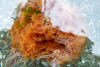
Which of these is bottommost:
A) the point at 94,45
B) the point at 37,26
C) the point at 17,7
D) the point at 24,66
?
the point at 24,66

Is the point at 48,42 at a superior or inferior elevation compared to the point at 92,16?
inferior

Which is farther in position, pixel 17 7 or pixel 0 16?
pixel 0 16

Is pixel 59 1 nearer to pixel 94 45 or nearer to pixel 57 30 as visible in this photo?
pixel 57 30

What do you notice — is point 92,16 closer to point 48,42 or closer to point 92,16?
point 92,16

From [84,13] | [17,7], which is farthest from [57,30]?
[17,7]

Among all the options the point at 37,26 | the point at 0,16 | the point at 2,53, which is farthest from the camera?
the point at 0,16

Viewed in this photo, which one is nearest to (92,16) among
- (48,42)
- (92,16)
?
(92,16)

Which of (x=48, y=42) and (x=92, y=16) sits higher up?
(x=92, y=16)

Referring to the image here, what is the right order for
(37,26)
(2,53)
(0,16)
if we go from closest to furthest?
(37,26) < (2,53) < (0,16)

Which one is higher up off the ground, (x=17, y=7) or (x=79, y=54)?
(x=17, y=7)
